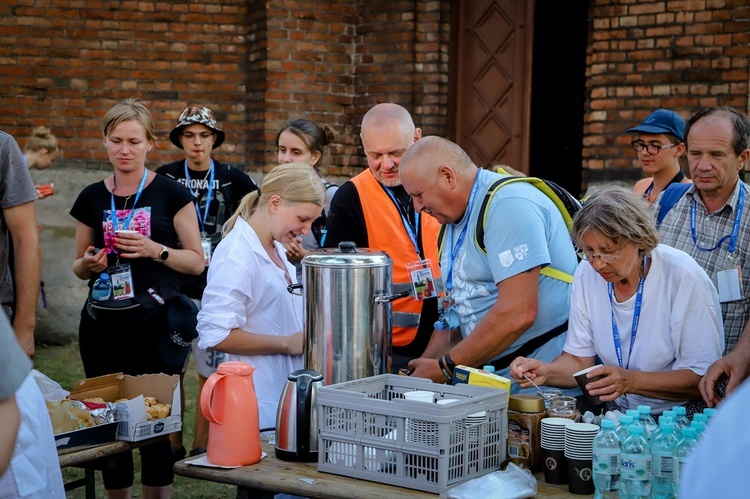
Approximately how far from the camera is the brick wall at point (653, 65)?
667 cm

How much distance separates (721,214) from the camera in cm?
361

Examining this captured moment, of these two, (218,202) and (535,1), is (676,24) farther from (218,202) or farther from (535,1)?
(218,202)

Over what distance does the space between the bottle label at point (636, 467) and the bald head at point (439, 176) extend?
1185 millimetres

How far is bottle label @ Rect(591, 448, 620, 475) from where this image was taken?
8.07ft

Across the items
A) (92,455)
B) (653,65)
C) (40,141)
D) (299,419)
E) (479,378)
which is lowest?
(92,455)

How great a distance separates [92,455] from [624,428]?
1.80 metres

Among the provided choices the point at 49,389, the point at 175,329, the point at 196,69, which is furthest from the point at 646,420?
the point at 196,69

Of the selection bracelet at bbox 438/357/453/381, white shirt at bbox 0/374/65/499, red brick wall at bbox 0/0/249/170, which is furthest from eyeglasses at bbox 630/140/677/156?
red brick wall at bbox 0/0/249/170

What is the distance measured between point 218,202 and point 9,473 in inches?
130

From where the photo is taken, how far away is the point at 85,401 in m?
3.41

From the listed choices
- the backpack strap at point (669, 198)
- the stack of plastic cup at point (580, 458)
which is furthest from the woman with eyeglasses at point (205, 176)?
the stack of plastic cup at point (580, 458)

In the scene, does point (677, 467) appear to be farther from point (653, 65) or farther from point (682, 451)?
point (653, 65)

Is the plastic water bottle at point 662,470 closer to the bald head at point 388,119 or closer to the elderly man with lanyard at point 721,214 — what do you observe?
the elderly man with lanyard at point 721,214

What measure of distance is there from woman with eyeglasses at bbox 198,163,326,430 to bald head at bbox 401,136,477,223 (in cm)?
43
